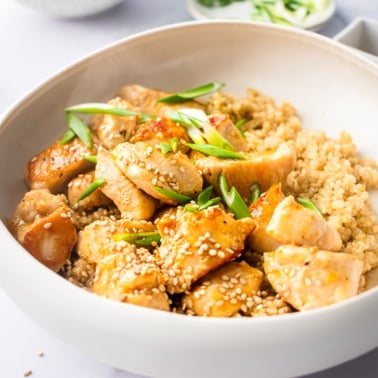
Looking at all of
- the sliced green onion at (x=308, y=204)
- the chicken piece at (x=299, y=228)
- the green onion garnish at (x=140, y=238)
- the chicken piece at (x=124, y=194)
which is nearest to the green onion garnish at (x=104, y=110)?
the chicken piece at (x=124, y=194)

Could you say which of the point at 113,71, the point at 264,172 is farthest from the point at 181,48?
the point at 264,172

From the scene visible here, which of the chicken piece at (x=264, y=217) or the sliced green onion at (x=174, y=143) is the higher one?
the sliced green onion at (x=174, y=143)

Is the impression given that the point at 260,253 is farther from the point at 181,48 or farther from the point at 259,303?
the point at 181,48

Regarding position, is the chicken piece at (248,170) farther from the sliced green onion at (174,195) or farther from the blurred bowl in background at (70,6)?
the blurred bowl in background at (70,6)

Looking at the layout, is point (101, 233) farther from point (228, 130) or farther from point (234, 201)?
point (228, 130)

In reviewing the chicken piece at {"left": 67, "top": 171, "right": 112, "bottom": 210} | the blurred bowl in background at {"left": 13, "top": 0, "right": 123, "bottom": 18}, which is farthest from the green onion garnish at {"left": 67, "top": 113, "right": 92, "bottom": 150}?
the blurred bowl in background at {"left": 13, "top": 0, "right": 123, "bottom": 18}
